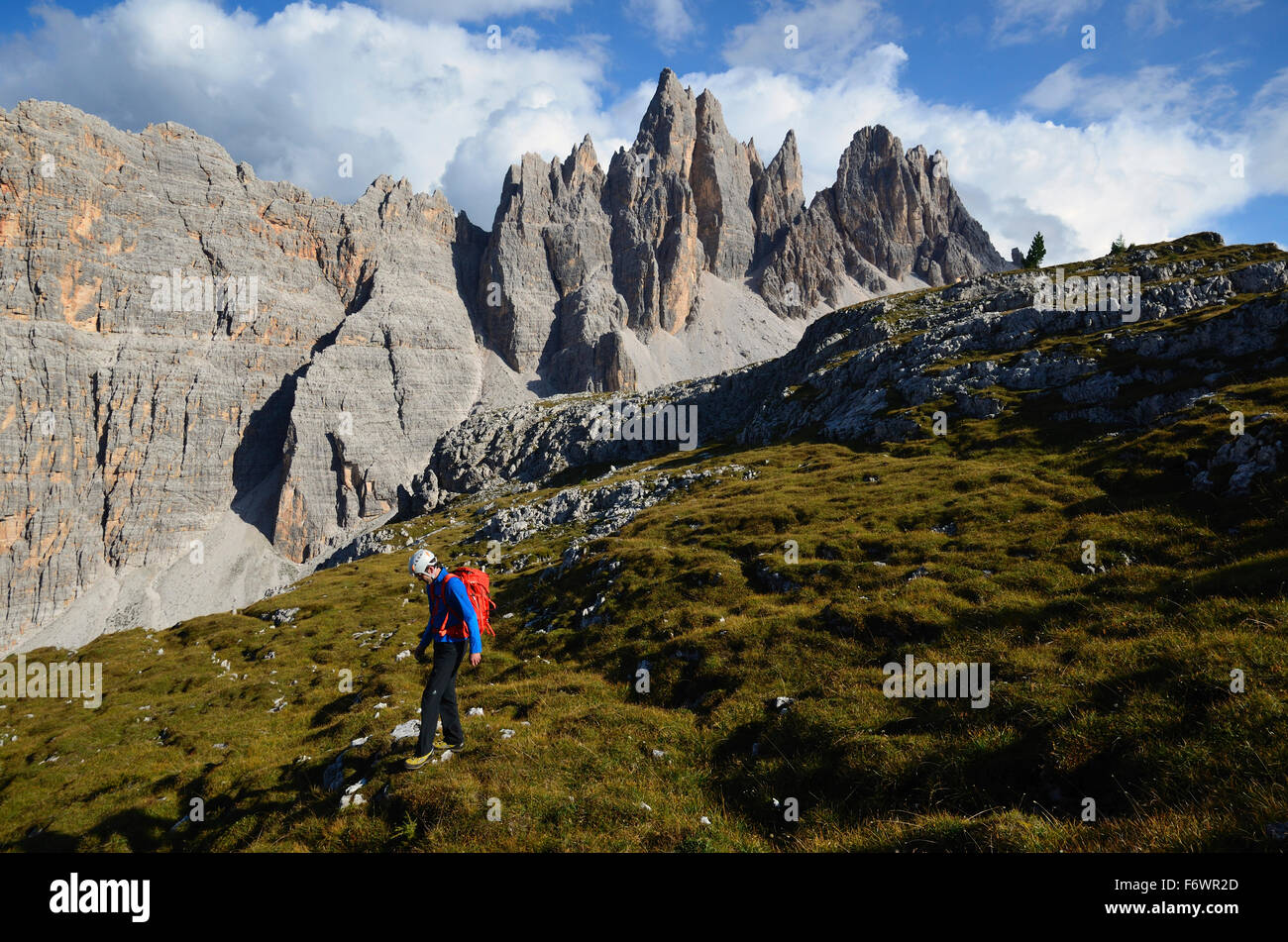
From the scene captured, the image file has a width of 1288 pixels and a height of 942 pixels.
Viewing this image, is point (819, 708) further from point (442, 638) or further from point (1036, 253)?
point (1036, 253)

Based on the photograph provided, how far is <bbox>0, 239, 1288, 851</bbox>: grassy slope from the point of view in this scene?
908 cm

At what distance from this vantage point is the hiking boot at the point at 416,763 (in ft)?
39.1

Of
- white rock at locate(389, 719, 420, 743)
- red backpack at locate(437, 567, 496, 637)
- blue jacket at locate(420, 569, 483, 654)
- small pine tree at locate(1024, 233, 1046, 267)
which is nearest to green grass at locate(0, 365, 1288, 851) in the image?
white rock at locate(389, 719, 420, 743)

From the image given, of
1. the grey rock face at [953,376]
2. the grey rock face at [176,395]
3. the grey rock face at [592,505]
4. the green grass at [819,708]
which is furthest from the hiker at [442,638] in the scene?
the grey rock face at [176,395]

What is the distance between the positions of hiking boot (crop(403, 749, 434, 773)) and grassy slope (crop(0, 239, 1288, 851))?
1.15ft

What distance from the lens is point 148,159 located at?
558ft

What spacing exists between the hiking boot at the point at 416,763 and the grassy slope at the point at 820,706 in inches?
13.9

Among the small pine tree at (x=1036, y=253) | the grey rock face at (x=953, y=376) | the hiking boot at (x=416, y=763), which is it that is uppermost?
the small pine tree at (x=1036, y=253)

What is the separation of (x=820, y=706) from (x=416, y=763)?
974 cm

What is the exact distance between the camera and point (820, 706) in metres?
13.6

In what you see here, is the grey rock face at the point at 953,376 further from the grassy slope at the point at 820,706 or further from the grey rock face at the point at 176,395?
the grassy slope at the point at 820,706

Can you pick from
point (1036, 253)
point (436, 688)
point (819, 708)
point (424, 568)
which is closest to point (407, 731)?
point (436, 688)
